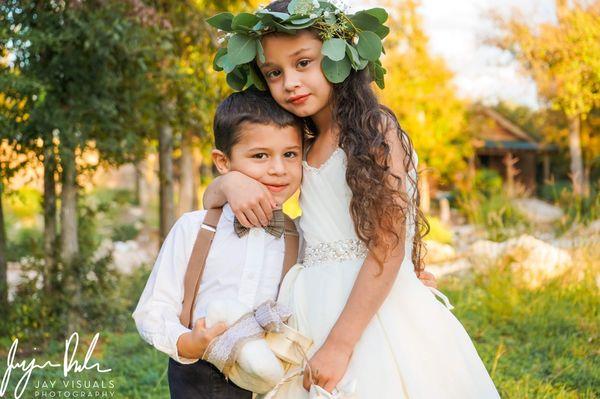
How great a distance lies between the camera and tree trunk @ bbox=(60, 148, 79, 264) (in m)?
5.41

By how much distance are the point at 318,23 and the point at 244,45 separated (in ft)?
0.91

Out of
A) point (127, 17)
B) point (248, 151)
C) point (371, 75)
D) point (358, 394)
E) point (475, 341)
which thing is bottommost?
point (475, 341)

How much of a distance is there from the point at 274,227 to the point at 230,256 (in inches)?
7.2

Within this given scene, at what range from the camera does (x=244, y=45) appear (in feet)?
7.34

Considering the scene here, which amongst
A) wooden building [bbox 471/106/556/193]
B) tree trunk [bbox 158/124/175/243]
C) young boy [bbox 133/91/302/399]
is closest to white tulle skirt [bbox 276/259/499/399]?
young boy [bbox 133/91/302/399]

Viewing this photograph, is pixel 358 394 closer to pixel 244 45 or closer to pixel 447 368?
pixel 447 368

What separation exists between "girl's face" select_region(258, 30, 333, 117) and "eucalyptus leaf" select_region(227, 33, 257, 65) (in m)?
0.09

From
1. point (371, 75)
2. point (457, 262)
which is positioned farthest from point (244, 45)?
point (457, 262)

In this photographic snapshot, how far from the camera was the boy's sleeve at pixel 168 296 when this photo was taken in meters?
2.00

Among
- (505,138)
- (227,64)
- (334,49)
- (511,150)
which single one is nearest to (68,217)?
(227,64)

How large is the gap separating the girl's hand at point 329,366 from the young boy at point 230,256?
11.9 inches

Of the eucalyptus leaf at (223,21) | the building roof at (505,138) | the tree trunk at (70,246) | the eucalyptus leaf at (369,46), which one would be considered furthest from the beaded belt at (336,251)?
the building roof at (505,138)

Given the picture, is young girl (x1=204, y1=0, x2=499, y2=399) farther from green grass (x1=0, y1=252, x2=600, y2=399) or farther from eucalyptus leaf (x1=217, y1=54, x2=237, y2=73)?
green grass (x1=0, y1=252, x2=600, y2=399)

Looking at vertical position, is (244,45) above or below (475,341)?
above
